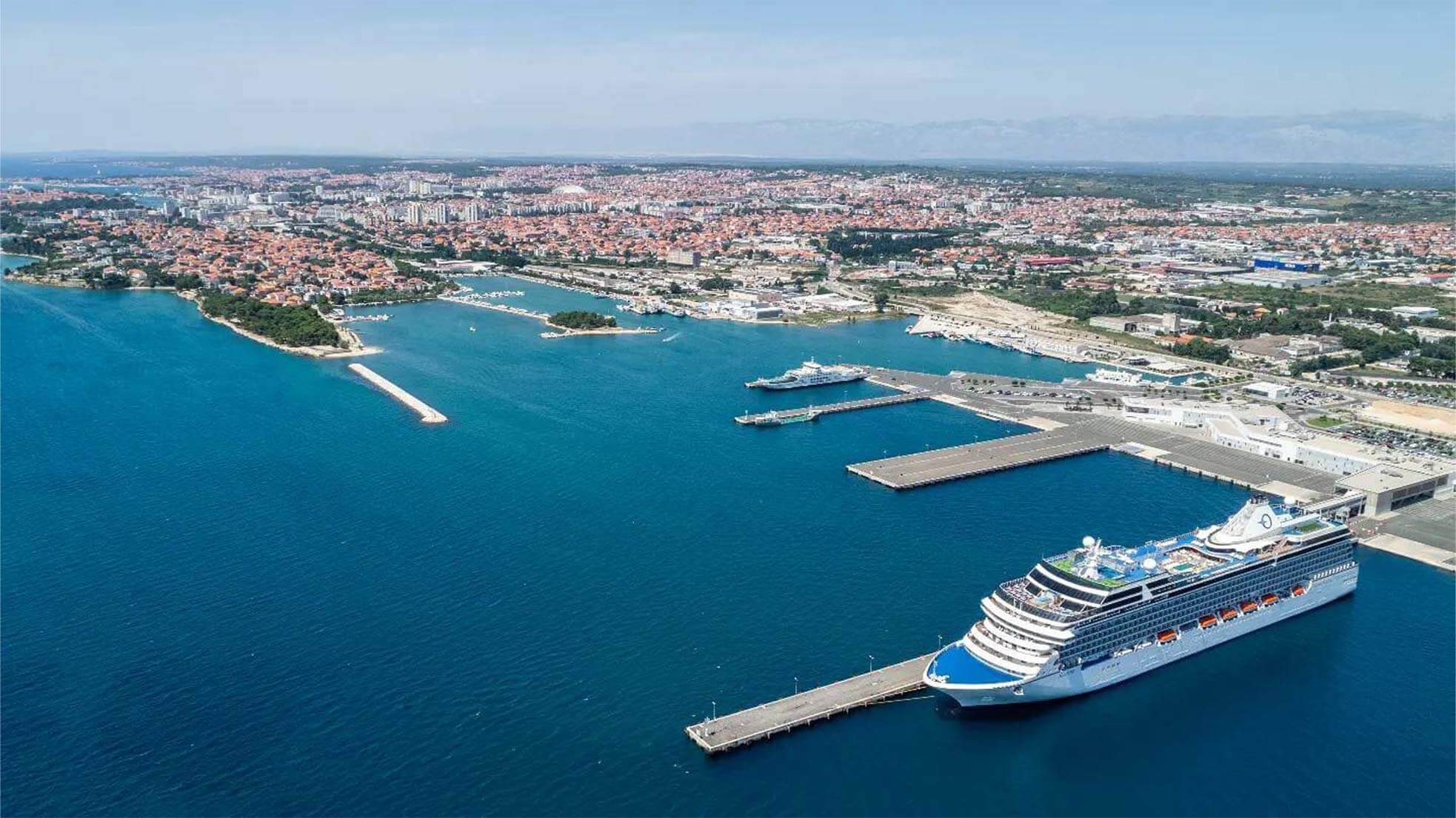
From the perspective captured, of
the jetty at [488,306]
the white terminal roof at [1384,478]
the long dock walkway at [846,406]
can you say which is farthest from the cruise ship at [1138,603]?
the jetty at [488,306]

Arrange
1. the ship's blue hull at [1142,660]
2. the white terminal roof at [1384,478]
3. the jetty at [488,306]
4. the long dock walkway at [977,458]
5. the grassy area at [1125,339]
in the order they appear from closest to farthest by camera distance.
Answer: the ship's blue hull at [1142,660], the white terminal roof at [1384,478], the long dock walkway at [977,458], the grassy area at [1125,339], the jetty at [488,306]

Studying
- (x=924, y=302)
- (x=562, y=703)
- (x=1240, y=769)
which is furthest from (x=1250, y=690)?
(x=924, y=302)

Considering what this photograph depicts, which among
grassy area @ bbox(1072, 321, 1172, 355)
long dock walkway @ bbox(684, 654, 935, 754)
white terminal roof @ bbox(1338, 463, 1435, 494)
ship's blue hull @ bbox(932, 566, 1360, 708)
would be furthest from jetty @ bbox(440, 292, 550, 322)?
ship's blue hull @ bbox(932, 566, 1360, 708)

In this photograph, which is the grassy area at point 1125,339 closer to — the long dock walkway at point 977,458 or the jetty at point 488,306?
the long dock walkway at point 977,458

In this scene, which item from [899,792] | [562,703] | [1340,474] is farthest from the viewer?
[1340,474]

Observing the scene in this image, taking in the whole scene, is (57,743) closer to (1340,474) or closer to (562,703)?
(562,703)

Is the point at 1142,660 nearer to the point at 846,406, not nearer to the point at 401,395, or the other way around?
the point at 846,406
